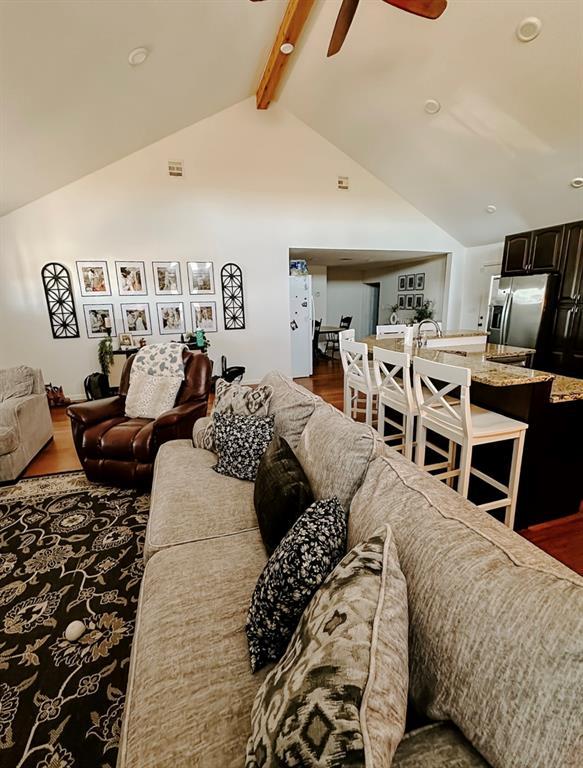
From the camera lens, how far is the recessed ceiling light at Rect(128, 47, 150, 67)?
2.76 m

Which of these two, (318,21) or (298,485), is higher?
(318,21)

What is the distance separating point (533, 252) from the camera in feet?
16.1

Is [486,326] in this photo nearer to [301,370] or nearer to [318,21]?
→ [301,370]

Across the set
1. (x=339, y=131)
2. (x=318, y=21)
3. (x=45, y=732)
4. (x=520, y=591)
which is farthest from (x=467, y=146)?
(x=45, y=732)

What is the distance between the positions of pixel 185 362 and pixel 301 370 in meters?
3.51

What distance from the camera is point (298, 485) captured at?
1.29 meters

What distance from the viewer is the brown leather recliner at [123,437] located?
2.47 meters

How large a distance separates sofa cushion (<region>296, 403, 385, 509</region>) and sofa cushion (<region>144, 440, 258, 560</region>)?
15.9 inches

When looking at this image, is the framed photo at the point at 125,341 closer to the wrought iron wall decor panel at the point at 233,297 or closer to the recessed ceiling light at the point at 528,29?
the wrought iron wall decor panel at the point at 233,297

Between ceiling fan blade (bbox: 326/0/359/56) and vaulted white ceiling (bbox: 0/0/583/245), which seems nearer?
ceiling fan blade (bbox: 326/0/359/56)

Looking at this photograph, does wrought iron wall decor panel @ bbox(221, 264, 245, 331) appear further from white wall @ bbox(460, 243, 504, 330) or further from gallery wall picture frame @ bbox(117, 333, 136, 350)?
white wall @ bbox(460, 243, 504, 330)

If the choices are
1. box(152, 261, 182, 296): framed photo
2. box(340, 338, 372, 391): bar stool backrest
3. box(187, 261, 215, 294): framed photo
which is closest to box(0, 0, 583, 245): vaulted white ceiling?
box(152, 261, 182, 296): framed photo

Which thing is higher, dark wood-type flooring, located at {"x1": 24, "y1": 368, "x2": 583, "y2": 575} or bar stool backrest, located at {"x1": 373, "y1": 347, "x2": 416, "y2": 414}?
bar stool backrest, located at {"x1": 373, "y1": 347, "x2": 416, "y2": 414}

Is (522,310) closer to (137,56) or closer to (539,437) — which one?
(539,437)
